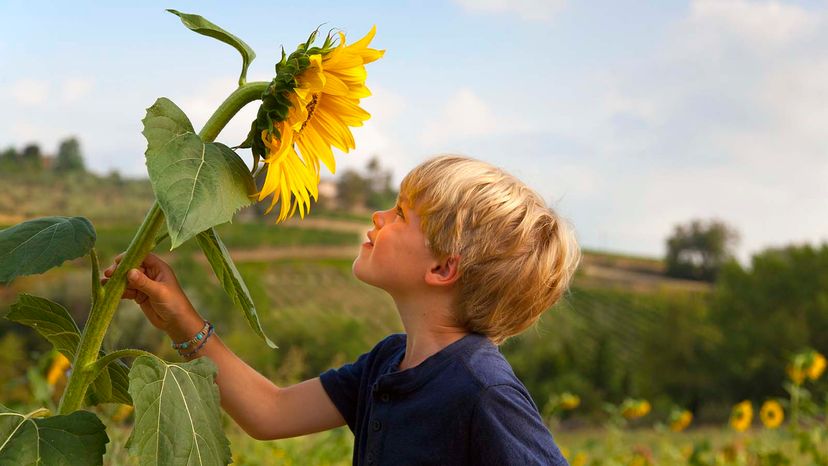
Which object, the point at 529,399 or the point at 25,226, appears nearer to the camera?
the point at 25,226

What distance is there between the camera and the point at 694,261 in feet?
170

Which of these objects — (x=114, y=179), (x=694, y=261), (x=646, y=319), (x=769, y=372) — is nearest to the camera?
(x=769, y=372)

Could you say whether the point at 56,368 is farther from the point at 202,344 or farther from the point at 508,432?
the point at 508,432

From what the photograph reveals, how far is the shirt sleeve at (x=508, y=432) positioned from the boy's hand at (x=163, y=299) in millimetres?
508

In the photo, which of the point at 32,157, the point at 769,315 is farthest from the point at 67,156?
the point at 769,315

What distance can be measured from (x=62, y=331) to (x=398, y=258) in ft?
1.79

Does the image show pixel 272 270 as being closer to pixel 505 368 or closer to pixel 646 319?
pixel 646 319

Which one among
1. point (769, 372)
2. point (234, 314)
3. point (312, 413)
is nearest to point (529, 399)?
point (312, 413)

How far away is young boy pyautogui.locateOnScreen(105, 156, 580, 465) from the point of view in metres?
1.54

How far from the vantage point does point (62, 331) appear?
1.49 metres

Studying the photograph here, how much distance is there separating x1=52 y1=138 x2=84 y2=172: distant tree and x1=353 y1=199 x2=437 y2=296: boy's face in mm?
37769

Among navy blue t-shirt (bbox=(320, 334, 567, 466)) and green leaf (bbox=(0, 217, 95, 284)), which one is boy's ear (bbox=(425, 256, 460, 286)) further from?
green leaf (bbox=(0, 217, 95, 284))

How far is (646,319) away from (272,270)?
1698 centimetres

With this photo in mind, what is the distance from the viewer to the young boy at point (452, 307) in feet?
5.05
